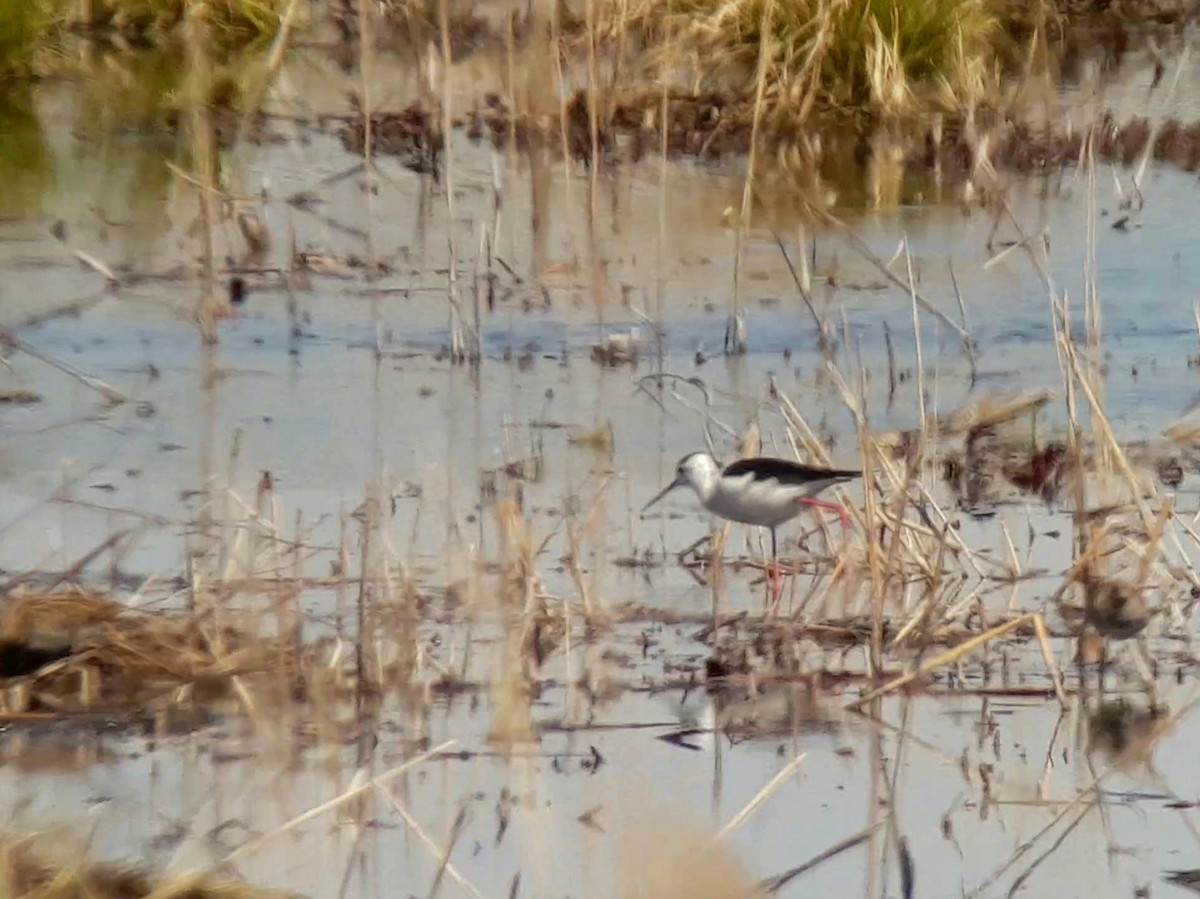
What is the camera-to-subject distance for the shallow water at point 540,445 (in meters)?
4.48

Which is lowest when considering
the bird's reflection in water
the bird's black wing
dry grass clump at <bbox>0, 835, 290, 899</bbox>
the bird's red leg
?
dry grass clump at <bbox>0, 835, 290, 899</bbox>

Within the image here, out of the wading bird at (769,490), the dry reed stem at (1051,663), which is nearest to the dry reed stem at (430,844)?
the dry reed stem at (1051,663)

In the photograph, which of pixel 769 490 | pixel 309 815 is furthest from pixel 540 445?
pixel 309 815

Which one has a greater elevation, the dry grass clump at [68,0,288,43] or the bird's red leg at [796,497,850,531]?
the dry grass clump at [68,0,288,43]

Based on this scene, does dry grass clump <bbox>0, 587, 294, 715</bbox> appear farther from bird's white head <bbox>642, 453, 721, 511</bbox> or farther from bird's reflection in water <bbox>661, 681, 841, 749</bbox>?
bird's white head <bbox>642, 453, 721, 511</bbox>

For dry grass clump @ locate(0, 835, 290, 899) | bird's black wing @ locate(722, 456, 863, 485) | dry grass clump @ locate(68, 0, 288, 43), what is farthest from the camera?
dry grass clump @ locate(68, 0, 288, 43)

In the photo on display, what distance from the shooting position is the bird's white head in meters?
6.14

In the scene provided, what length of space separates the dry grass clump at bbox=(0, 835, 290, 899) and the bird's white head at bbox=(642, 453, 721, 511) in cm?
226

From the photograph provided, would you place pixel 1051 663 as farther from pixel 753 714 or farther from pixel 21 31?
pixel 21 31

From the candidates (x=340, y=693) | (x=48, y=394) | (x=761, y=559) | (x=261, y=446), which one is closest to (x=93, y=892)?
(x=340, y=693)

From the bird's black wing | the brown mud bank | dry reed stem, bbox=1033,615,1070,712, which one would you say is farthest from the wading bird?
the brown mud bank

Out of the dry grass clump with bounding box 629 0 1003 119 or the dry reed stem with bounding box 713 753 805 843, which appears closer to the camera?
the dry reed stem with bounding box 713 753 805 843

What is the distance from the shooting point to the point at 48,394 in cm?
830

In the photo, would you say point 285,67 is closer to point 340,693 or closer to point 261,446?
point 261,446
